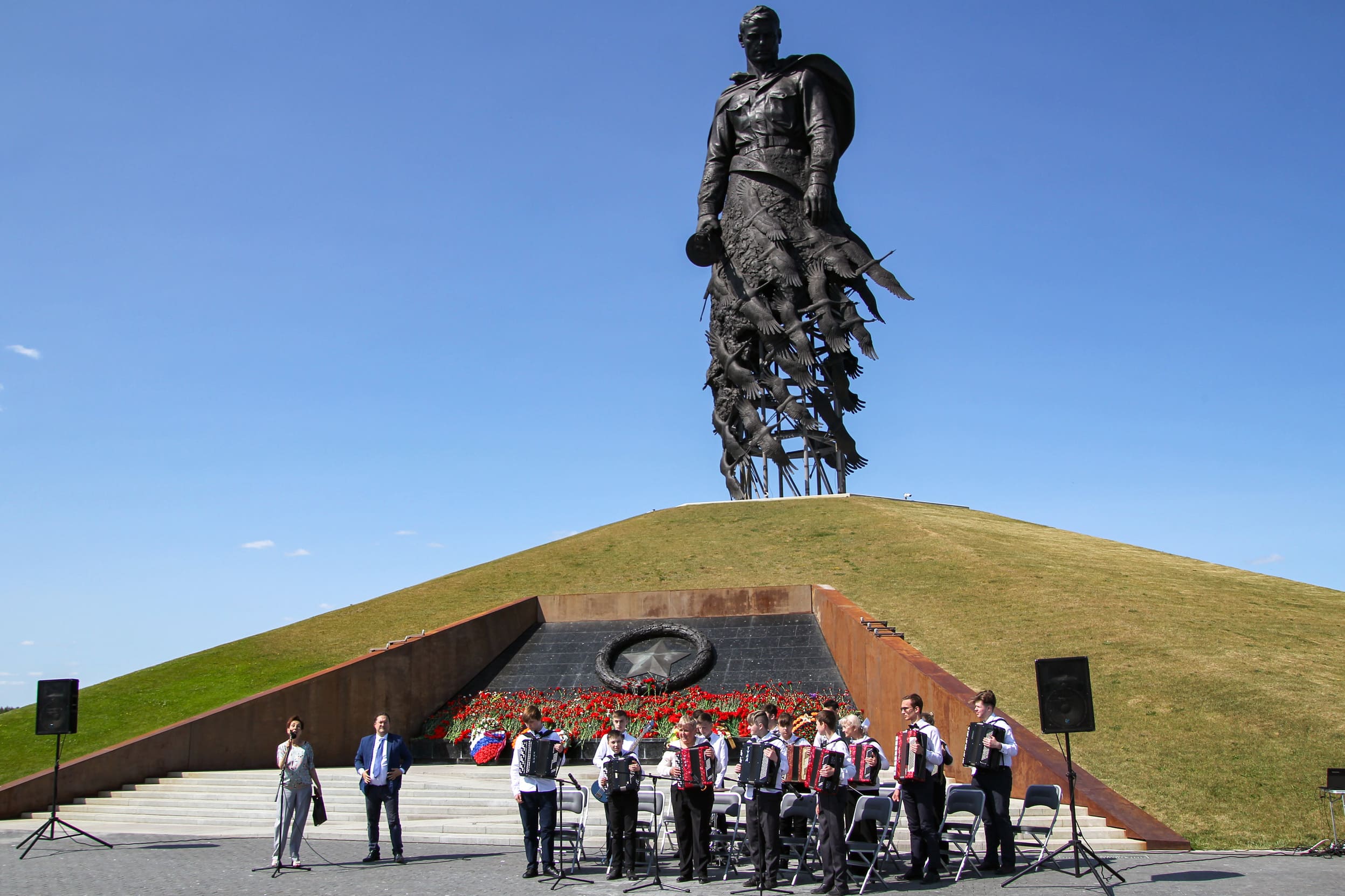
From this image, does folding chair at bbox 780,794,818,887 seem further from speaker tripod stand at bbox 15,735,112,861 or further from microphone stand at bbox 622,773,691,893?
speaker tripod stand at bbox 15,735,112,861

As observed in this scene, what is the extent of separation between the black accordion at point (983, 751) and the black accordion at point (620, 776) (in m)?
2.66

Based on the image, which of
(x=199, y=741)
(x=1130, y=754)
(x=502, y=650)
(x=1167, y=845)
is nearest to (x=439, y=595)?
(x=502, y=650)

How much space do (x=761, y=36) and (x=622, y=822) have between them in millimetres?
30071

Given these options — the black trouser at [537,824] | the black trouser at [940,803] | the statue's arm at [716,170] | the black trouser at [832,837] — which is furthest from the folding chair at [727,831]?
the statue's arm at [716,170]

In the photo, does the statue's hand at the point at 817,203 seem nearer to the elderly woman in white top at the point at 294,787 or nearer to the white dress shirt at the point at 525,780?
the white dress shirt at the point at 525,780

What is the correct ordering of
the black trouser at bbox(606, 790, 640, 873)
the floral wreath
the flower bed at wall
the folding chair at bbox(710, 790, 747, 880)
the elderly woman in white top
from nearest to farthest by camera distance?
the black trouser at bbox(606, 790, 640, 873)
the folding chair at bbox(710, 790, 747, 880)
the elderly woman in white top
the flower bed at wall
the floral wreath

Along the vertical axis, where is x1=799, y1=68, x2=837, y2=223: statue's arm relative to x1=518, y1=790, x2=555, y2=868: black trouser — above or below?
above

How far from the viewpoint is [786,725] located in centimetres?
855

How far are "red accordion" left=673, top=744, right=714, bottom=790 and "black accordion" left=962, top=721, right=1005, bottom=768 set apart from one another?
6.64ft

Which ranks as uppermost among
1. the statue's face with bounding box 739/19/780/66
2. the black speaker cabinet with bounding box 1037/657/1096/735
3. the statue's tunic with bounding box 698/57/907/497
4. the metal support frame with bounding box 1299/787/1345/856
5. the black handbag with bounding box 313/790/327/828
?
the statue's face with bounding box 739/19/780/66

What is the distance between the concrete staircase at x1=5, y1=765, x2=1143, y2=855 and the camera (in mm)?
11016

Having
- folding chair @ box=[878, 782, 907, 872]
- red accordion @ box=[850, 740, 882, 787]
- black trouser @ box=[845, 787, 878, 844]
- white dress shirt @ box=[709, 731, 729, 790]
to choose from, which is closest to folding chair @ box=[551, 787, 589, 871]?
white dress shirt @ box=[709, 731, 729, 790]

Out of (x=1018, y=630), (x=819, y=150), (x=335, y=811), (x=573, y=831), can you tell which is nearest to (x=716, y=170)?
(x=819, y=150)

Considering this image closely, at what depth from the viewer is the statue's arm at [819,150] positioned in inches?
1260
